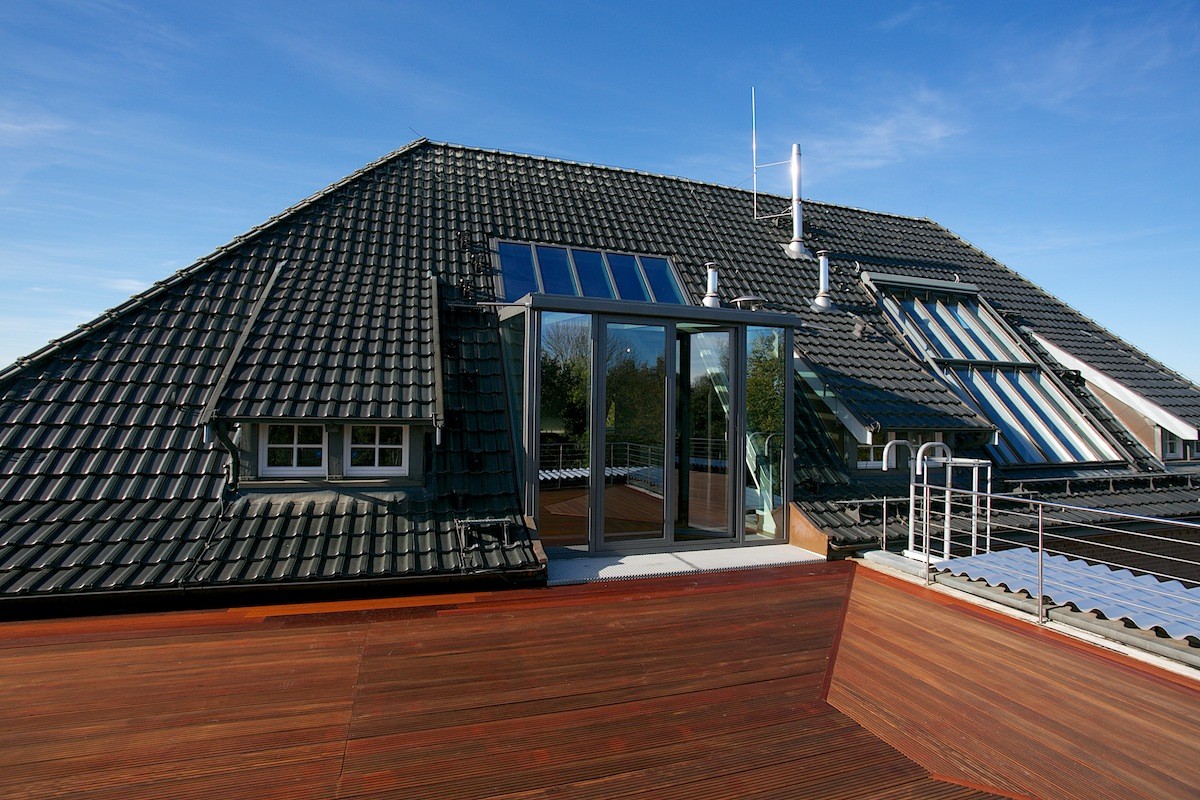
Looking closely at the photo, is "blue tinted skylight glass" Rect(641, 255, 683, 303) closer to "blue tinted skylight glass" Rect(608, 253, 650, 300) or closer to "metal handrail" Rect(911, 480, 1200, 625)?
"blue tinted skylight glass" Rect(608, 253, 650, 300)

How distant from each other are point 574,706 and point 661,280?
21.1 feet

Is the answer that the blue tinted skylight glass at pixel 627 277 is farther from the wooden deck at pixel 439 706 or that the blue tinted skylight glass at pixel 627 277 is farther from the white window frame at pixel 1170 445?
the white window frame at pixel 1170 445

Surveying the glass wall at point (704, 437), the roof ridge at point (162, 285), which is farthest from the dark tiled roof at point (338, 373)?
the glass wall at point (704, 437)

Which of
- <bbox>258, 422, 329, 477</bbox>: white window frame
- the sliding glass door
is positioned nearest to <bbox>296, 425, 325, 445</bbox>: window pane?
<bbox>258, 422, 329, 477</bbox>: white window frame

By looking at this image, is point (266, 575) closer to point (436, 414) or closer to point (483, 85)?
point (436, 414)

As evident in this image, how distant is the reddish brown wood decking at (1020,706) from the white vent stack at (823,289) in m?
5.72

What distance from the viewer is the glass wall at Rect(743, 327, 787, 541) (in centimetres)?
725

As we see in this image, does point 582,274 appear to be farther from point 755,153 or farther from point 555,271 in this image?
point 755,153

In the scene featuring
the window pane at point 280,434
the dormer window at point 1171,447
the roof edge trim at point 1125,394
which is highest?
the roof edge trim at point 1125,394

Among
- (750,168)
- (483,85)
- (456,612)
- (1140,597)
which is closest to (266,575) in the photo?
(456,612)

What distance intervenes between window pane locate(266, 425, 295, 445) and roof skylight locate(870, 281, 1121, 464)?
28.1 feet

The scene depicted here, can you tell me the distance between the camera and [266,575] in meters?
4.96

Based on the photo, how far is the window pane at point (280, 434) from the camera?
19.1 feet

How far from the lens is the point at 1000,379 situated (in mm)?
9922
